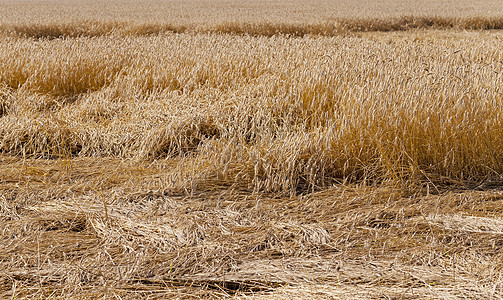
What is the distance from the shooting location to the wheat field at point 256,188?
1.98 meters

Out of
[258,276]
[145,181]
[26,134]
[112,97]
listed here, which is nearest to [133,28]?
[112,97]

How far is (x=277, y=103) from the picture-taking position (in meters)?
4.04

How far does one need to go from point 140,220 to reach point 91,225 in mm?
272

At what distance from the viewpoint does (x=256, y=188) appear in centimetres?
295

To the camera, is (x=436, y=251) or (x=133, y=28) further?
(x=133, y=28)

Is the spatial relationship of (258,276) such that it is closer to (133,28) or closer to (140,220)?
(140,220)

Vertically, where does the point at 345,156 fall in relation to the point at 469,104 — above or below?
below

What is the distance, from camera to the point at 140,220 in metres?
2.52

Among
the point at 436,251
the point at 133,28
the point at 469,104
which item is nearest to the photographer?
the point at 436,251

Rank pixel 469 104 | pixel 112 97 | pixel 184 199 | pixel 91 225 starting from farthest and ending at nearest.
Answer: pixel 112 97 → pixel 469 104 → pixel 184 199 → pixel 91 225

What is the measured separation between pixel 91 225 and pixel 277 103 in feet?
6.86

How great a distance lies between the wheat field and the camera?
6.49 feet

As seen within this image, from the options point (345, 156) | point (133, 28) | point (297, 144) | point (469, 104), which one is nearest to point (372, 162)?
point (345, 156)

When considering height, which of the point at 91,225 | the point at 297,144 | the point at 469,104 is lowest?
the point at 91,225
